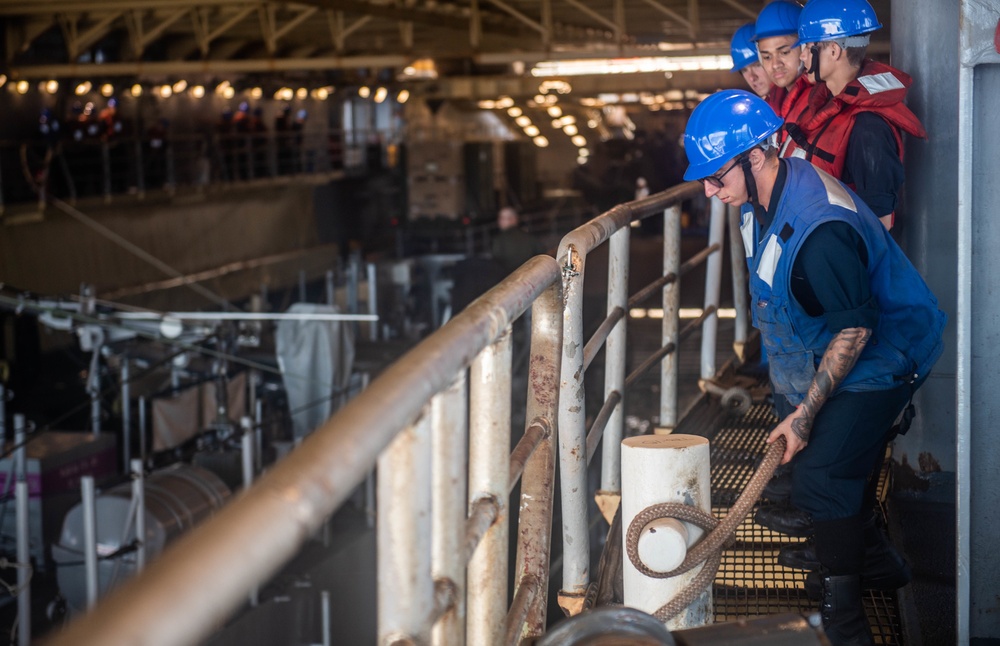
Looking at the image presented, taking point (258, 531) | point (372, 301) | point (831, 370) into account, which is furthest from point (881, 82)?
point (372, 301)

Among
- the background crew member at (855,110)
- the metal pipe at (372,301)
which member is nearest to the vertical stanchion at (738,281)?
the background crew member at (855,110)

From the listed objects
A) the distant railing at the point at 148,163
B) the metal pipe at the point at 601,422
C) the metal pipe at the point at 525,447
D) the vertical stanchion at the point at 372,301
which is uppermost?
the distant railing at the point at 148,163

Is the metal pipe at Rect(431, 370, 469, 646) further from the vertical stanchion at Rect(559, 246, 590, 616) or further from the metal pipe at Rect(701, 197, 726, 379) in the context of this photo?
the metal pipe at Rect(701, 197, 726, 379)

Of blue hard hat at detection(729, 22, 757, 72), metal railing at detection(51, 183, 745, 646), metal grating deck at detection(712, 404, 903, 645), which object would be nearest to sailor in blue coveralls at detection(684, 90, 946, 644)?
metal grating deck at detection(712, 404, 903, 645)

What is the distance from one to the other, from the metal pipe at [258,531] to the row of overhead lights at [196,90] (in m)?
23.2

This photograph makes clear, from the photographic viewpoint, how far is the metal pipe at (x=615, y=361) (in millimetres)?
3955

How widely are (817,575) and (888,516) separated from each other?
77 centimetres

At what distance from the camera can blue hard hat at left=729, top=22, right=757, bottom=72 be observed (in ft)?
16.5

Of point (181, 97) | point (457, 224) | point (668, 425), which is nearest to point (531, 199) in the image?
point (457, 224)

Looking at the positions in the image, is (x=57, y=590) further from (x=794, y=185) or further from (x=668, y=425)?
(x=794, y=185)

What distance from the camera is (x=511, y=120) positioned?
3403cm

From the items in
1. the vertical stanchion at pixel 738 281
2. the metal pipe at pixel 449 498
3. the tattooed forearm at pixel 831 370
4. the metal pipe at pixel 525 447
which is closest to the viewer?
the metal pipe at pixel 449 498

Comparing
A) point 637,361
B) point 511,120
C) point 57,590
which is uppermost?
point 511,120

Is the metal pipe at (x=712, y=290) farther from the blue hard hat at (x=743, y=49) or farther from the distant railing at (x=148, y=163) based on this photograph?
the distant railing at (x=148, y=163)
